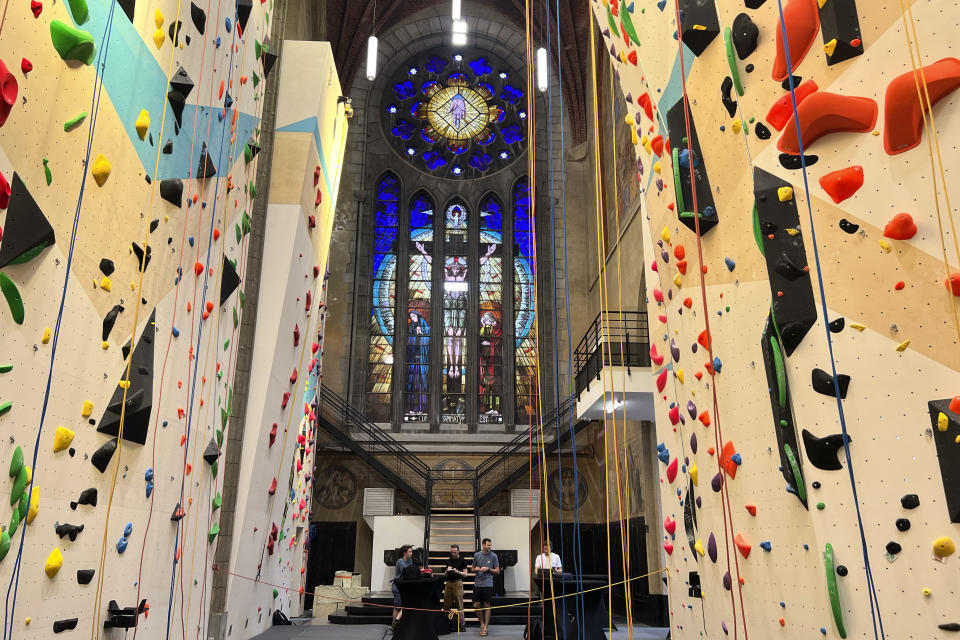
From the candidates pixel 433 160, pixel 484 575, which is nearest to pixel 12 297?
pixel 484 575

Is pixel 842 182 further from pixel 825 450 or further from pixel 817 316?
pixel 825 450

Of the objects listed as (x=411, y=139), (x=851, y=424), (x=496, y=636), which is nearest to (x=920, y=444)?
(x=851, y=424)

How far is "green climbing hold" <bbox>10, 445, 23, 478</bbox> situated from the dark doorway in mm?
10033

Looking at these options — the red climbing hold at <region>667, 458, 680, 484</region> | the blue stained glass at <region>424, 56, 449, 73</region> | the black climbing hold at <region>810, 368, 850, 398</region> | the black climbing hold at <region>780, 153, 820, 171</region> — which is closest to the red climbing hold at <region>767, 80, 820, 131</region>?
the black climbing hold at <region>780, 153, 820, 171</region>

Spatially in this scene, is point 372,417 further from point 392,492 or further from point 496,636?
point 496,636

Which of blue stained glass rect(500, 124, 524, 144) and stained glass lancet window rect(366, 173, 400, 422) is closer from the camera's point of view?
stained glass lancet window rect(366, 173, 400, 422)

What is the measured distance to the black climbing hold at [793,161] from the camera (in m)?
2.62

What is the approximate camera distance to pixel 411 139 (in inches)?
613

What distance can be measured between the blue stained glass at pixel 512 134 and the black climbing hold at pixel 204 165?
12434mm

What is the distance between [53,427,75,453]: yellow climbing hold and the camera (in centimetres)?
250

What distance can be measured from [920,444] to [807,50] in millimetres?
1422

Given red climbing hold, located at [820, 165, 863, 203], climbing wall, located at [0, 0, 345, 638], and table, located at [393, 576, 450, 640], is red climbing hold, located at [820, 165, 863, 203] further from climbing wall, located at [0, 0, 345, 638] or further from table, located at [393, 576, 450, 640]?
table, located at [393, 576, 450, 640]

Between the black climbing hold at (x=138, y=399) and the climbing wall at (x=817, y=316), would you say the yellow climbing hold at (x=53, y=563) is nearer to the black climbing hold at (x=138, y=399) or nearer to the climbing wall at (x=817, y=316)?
the black climbing hold at (x=138, y=399)

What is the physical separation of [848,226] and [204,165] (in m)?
2.91
